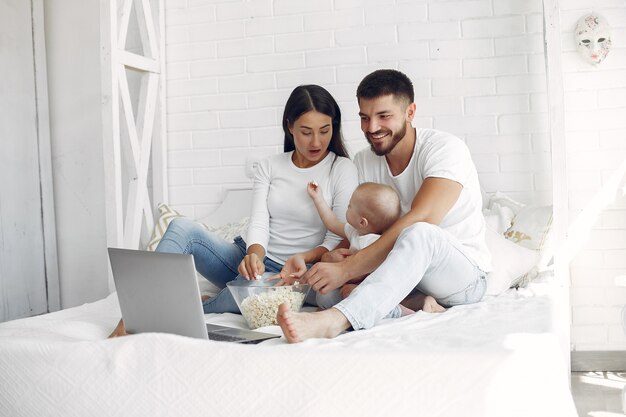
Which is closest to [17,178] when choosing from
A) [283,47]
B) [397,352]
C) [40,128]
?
[40,128]

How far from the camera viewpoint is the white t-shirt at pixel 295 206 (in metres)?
2.73

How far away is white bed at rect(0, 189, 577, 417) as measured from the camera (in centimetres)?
152

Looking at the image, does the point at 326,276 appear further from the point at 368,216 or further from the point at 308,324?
the point at 308,324

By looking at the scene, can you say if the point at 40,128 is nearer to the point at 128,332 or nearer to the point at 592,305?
the point at 128,332

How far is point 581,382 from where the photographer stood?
2.95 m

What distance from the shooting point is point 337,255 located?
245 centimetres

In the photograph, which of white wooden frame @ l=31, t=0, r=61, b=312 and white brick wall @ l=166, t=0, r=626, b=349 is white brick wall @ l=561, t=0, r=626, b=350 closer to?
white brick wall @ l=166, t=0, r=626, b=349

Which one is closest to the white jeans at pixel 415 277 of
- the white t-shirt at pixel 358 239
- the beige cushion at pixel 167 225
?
the white t-shirt at pixel 358 239

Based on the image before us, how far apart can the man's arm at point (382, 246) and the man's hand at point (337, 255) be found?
12 cm

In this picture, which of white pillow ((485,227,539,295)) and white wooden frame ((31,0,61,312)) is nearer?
white pillow ((485,227,539,295))

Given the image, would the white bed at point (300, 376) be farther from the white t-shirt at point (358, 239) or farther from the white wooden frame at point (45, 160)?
the white wooden frame at point (45, 160)

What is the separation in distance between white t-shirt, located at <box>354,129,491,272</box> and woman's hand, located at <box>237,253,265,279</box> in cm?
57

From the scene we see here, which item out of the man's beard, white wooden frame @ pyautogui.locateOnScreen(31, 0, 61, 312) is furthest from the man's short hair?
white wooden frame @ pyautogui.locateOnScreen(31, 0, 61, 312)

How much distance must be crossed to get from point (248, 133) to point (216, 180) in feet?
0.96
